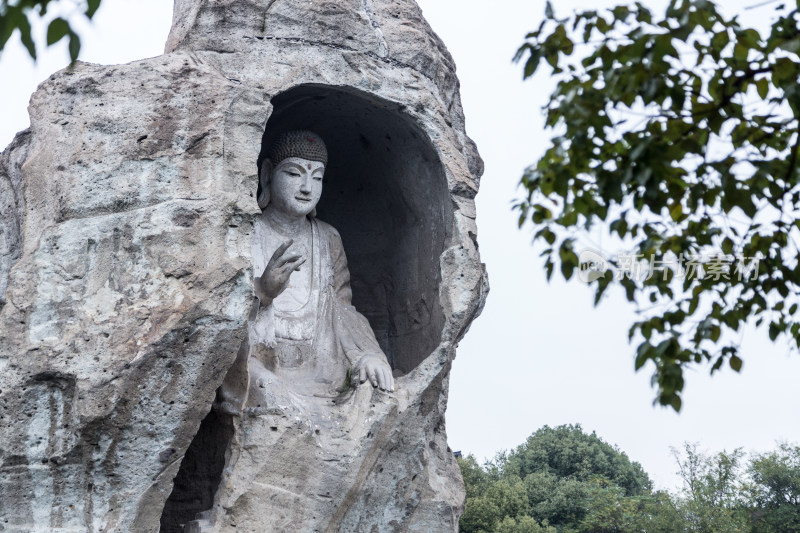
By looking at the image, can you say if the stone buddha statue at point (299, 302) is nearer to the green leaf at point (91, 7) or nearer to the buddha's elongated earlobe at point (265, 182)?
the buddha's elongated earlobe at point (265, 182)

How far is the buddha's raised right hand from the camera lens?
7531 millimetres

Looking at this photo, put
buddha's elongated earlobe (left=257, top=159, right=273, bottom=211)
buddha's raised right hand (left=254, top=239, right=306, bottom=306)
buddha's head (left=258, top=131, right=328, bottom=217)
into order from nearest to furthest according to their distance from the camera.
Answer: buddha's raised right hand (left=254, top=239, right=306, bottom=306) → buddha's head (left=258, top=131, right=328, bottom=217) → buddha's elongated earlobe (left=257, top=159, right=273, bottom=211)

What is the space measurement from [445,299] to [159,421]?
6.87ft

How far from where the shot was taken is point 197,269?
6793 millimetres

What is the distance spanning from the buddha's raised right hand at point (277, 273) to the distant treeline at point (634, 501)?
24.2 ft

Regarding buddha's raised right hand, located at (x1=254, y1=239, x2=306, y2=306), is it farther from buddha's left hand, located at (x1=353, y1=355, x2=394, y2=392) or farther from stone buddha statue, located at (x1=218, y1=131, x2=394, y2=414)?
buddha's left hand, located at (x1=353, y1=355, x2=394, y2=392)

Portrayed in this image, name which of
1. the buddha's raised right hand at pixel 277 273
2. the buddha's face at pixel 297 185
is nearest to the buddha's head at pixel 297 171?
the buddha's face at pixel 297 185

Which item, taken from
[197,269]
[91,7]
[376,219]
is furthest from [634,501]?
[91,7]

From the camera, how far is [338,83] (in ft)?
25.6

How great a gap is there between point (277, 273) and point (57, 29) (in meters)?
3.90

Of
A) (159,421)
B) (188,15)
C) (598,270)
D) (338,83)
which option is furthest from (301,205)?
(598,270)

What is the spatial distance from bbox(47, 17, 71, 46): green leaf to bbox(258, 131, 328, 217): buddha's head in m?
4.54

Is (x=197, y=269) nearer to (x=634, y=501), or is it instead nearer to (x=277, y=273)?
(x=277, y=273)

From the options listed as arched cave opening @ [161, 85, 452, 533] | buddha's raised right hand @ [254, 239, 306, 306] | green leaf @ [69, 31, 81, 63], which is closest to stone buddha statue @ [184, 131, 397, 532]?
buddha's raised right hand @ [254, 239, 306, 306]
